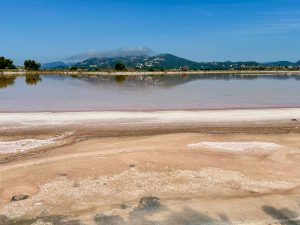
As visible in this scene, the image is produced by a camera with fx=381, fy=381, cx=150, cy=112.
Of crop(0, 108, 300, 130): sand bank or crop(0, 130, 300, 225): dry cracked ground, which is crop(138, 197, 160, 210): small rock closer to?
crop(0, 130, 300, 225): dry cracked ground

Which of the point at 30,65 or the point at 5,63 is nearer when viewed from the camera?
the point at 5,63

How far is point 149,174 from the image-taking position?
12672mm

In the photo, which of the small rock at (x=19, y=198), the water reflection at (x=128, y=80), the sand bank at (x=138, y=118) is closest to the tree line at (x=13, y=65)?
the water reflection at (x=128, y=80)

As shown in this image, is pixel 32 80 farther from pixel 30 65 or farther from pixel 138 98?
pixel 30 65

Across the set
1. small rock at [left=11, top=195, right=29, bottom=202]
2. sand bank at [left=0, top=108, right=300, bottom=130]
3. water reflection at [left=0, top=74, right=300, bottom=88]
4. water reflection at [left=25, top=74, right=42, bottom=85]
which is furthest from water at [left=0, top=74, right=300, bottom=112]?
small rock at [left=11, top=195, right=29, bottom=202]

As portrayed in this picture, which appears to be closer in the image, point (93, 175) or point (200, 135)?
point (93, 175)

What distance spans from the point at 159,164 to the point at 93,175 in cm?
249

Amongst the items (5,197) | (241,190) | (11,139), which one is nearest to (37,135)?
(11,139)

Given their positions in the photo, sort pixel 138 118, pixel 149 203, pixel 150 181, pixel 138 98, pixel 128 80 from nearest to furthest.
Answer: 1. pixel 149 203
2. pixel 150 181
3. pixel 138 118
4. pixel 138 98
5. pixel 128 80

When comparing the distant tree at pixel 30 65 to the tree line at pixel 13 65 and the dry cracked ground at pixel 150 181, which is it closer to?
the tree line at pixel 13 65

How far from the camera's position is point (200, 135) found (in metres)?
19.0

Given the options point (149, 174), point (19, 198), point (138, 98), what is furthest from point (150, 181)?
point (138, 98)

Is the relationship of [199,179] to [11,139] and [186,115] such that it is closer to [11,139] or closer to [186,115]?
[11,139]

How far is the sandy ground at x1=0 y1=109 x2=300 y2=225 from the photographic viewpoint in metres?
9.70
